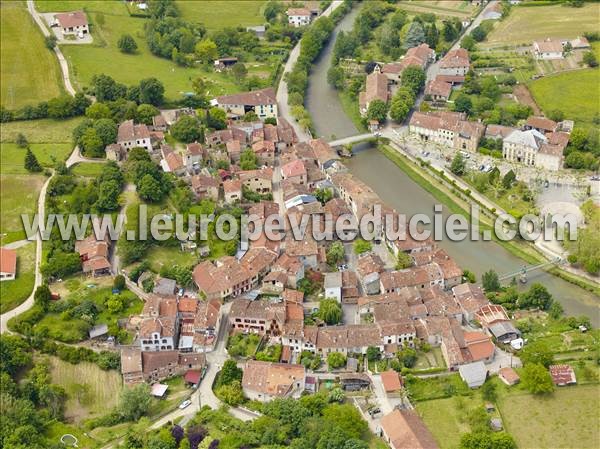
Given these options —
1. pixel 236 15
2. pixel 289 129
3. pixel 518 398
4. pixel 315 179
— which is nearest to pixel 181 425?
pixel 518 398

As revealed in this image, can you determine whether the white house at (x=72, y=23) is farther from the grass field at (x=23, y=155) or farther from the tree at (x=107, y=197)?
the tree at (x=107, y=197)

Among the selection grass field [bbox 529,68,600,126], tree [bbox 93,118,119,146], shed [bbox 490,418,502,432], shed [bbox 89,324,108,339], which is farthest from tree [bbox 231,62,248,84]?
shed [bbox 490,418,502,432]

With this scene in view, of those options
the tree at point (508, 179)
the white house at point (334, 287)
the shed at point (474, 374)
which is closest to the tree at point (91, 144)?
the white house at point (334, 287)

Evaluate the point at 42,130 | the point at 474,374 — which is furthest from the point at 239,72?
the point at 474,374

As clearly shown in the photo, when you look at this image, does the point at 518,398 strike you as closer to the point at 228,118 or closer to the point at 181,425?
the point at 181,425

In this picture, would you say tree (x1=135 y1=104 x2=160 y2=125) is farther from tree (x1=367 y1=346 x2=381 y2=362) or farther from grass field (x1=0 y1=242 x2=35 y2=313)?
tree (x1=367 y1=346 x2=381 y2=362)

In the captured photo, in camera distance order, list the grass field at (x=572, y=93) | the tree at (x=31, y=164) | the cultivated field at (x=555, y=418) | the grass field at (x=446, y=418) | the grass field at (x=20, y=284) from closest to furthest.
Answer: the cultivated field at (x=555, y=418), the grass field at (x=446, y=418), the grass field at (x=20, y=284), the tree at (x=31, y=164), the grass field at (x=572, y=93)
